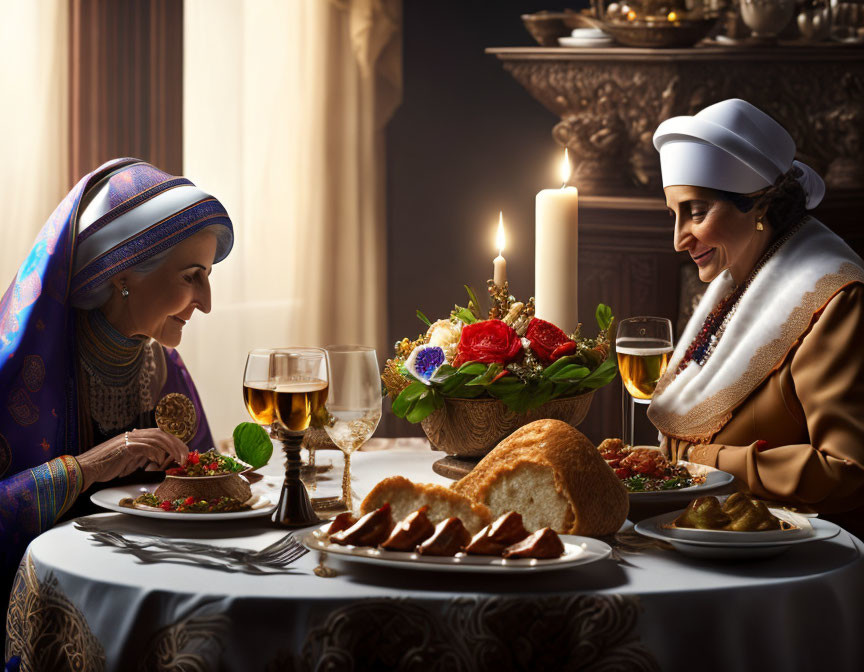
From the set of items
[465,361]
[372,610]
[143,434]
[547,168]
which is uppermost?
[547,168]

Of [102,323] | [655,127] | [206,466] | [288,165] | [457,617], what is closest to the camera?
[457,617]

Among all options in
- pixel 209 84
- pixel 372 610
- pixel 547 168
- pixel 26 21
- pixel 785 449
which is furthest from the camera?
pixel 547 168

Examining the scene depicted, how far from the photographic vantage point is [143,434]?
217cm

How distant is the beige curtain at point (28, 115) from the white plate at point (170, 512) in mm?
2546

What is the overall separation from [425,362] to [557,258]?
0.41 meters

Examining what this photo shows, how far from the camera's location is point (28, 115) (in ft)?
14.5

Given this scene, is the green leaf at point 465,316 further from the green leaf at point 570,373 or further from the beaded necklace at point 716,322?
the beaded necklace at point 716,322

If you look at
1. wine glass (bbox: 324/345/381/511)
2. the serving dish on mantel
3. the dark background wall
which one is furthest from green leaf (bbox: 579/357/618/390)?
the dark background wall

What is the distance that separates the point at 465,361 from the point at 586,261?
3.25 meters

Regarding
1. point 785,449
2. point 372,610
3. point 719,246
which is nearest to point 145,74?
point 719,246

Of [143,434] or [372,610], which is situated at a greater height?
[143,434]

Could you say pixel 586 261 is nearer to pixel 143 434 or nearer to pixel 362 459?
pixel 362 459

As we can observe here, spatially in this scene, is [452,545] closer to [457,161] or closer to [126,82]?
[126,82]

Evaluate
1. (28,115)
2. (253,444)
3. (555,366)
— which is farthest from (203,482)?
(28,115)
